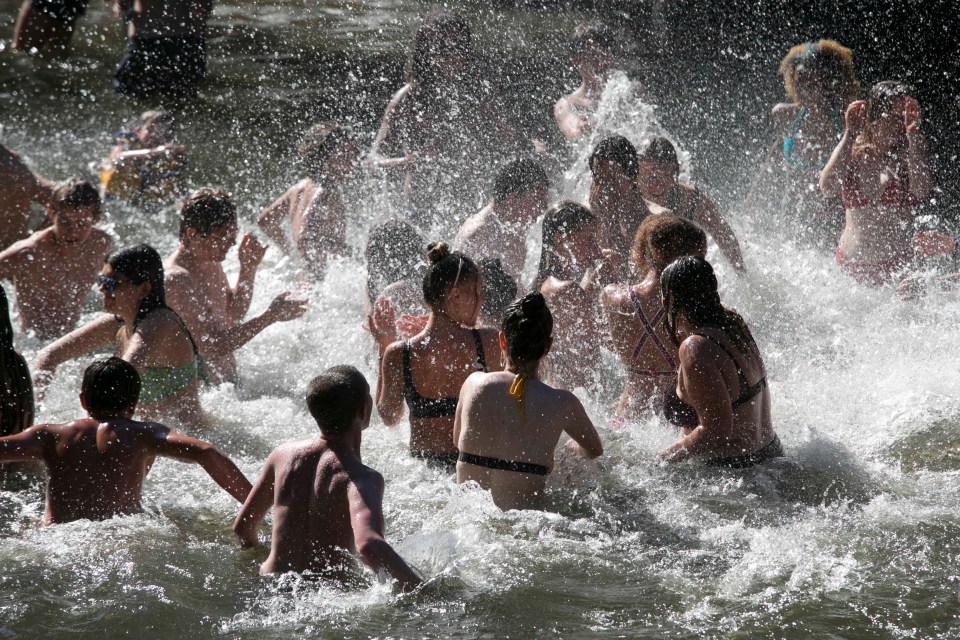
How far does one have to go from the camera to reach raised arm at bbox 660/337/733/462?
4141 millimetres

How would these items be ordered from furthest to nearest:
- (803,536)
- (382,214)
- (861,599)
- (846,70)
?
(382,214) → (846,70) → (803,536) → (861,599)

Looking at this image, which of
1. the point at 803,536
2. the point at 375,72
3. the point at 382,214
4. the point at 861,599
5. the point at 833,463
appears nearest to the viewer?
the point at 861,599

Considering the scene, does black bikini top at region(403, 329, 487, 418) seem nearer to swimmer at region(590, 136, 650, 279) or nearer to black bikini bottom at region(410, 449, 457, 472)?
black bikini bottom at region(410, 449, 457, 472)

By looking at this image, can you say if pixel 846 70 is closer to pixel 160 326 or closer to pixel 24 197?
pixel 160 326

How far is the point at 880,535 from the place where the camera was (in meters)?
4.29

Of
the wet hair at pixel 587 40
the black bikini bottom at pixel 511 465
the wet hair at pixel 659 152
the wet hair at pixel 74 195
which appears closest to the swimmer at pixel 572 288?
the wet hair at pixel 659 152

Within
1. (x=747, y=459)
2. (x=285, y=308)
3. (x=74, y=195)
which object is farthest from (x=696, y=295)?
(x=74, y=195)

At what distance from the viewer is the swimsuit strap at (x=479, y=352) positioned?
4.63 meters

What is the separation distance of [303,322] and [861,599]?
488 cm

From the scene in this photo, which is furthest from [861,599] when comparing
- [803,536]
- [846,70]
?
[846,70]

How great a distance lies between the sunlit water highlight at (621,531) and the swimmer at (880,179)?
29 centimetres

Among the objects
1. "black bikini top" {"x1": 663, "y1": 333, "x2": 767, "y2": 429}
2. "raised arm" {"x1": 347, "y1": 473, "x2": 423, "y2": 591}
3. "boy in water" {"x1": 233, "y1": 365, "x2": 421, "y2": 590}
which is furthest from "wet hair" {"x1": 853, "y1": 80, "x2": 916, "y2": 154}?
"raised arm" {"x1": 347, "y1": 473, "x2": 423, "y2": 591}

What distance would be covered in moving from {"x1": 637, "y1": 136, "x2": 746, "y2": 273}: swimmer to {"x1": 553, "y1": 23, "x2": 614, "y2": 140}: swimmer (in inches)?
98.2

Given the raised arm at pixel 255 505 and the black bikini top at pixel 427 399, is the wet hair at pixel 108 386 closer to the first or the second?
the raised arm at pixel 255 505
